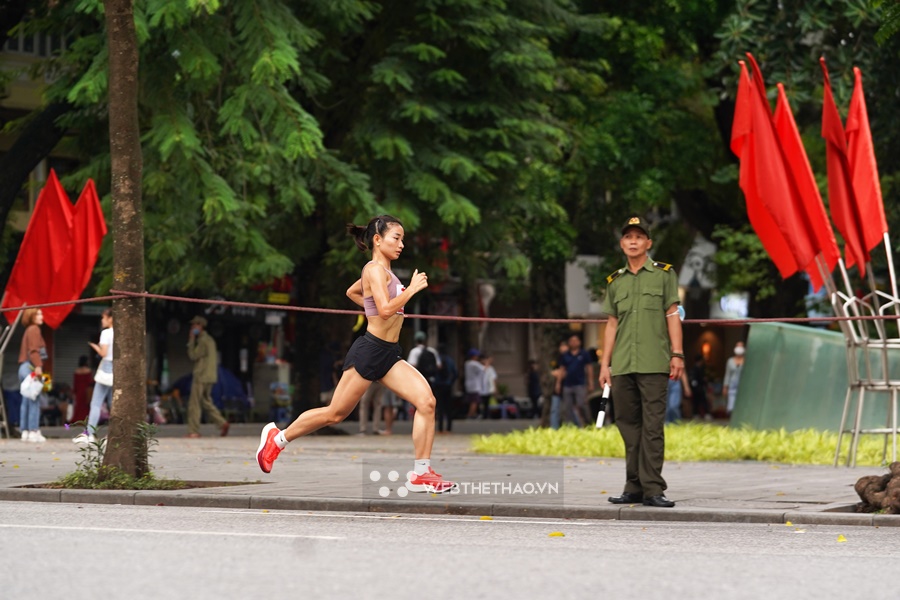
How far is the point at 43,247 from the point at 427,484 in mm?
12328

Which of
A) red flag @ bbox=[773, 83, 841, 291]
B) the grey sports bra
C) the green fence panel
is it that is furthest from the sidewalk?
the green fence panel

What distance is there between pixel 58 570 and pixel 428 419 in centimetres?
445

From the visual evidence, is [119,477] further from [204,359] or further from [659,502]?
[204,359]

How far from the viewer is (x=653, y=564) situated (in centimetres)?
796

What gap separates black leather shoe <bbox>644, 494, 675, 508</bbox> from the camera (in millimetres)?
11625

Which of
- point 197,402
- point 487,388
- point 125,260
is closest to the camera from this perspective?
point 125,260

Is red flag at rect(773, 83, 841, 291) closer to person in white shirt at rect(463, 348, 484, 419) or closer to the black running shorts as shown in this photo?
the black running shorts

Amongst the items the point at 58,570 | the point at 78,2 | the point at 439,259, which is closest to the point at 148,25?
the point at 78,2

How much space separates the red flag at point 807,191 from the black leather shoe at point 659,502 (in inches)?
225

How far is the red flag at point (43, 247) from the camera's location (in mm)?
22391

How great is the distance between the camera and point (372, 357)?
38.0 ft

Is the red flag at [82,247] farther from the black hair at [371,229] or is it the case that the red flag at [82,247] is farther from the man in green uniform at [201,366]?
the black hair at [371,229]

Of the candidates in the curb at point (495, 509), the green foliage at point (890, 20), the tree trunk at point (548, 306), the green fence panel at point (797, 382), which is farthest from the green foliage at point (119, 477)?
the tree trunk at point (548, 306)

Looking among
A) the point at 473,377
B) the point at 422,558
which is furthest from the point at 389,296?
the point at 473,377
